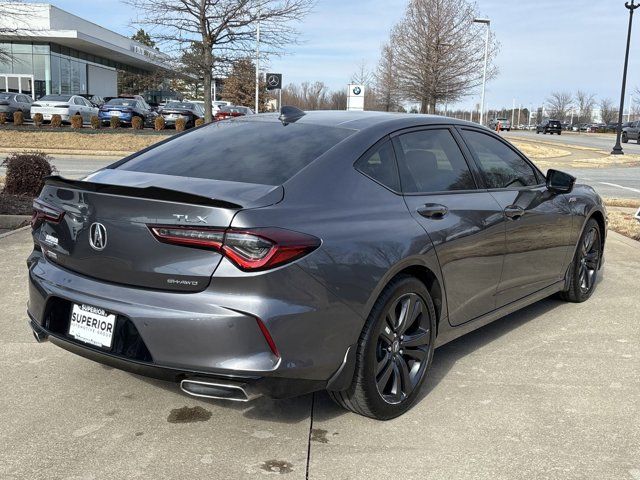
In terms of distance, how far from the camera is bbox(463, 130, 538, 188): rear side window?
4.45 m

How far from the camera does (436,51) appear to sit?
117 ft

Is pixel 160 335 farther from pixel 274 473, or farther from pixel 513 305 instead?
pixel 513 305

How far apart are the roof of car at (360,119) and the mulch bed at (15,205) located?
5.80 metres

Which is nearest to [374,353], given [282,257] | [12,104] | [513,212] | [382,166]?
[282,257]

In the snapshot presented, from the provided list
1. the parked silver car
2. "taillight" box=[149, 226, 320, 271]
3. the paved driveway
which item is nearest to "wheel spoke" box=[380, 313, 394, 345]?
the paved driveway

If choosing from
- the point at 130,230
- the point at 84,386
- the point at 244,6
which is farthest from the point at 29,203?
the point at 244,6

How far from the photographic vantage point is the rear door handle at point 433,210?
3646 millimetres

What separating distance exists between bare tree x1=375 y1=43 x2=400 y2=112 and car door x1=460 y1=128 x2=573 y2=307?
34.8 metres

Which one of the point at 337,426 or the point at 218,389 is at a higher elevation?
the point at 218,389

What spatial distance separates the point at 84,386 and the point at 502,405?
2.41m

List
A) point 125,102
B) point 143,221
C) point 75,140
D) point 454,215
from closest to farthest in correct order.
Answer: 1. point 143,221
2. point 454,215
3. point 75,140
4. point 125,102

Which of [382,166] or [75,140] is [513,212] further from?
[75,140]

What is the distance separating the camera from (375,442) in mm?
3223

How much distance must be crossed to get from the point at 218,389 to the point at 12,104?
110ft
